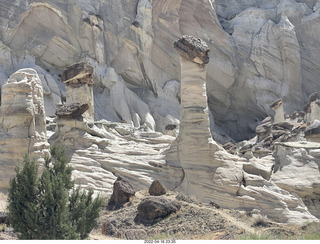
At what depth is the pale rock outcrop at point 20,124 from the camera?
18938 mm

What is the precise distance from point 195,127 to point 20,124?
850cm

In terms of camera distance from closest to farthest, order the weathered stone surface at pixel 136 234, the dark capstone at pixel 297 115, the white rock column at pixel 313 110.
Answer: the weathered stone surface at pixel 136 234, the white rock column at pixel 313 110, the dark capstone at pixel 297 115

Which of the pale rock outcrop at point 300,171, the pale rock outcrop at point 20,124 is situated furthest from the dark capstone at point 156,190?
the pale rock outcrop at point 300,171

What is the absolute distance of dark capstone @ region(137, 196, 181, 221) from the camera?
1485 centimetres

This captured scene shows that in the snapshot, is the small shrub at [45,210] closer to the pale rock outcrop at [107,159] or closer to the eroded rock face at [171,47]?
the pale rock outcrop at [107,159]

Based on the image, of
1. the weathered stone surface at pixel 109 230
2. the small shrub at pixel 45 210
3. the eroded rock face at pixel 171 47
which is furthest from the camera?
the eroded rock face at pixel 171 47

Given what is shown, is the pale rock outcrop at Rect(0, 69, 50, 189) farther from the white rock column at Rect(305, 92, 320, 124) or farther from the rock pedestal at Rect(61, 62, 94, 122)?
the white rock column at Rect(305, 92, 320, 124)

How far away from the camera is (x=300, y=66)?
165ft

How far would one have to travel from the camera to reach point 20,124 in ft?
62.9

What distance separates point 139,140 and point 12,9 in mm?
21963

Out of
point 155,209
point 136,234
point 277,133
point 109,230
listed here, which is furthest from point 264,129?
point 109,230

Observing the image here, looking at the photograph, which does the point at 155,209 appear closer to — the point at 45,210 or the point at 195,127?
the point at 45,210

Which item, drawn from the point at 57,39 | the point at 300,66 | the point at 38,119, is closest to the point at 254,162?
the point at 38,119

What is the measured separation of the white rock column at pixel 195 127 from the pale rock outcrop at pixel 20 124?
6.82 m
